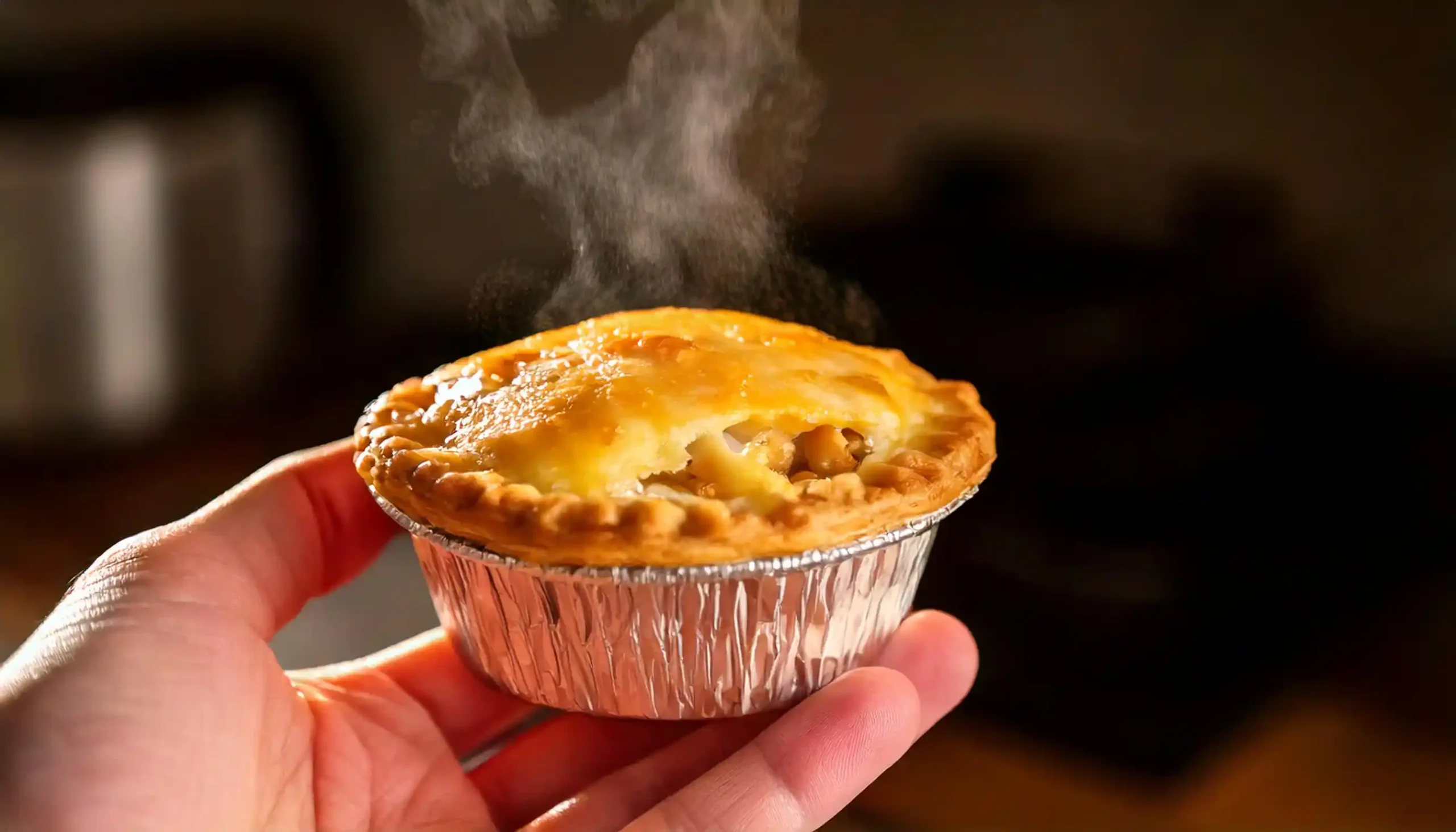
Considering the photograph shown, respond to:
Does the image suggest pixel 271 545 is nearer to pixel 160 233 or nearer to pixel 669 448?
pixel 669 448

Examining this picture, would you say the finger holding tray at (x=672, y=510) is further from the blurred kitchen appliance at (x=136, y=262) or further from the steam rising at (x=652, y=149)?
the blurred kitchen appliance at (x=136, y=262)

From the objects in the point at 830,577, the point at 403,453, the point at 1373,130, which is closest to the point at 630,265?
the point at 403,453

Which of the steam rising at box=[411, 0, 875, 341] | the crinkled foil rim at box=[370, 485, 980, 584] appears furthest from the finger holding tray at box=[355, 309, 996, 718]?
the steam rising at box=[411, 0, 875, 341]

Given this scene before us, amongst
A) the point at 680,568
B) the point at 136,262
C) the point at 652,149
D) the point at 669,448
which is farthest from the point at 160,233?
the point at 680,568

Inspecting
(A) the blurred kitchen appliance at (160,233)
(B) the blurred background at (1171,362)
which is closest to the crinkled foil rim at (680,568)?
(B) the blurred background at (1171,362)

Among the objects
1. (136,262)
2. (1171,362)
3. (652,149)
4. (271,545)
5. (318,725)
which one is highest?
(652,149)

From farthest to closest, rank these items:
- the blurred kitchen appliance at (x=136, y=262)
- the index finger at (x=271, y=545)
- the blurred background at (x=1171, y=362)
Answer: the blurred kitchen appliance at (x=136, y=262), the blurred background at (x=1171, y=362), the index finger at (x=271, y=545)

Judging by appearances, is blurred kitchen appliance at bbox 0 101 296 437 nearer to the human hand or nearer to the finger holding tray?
the human hand
